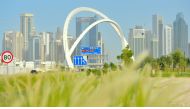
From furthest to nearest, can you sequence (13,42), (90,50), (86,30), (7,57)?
(13,42), (86,30), (90,50), (7,57)

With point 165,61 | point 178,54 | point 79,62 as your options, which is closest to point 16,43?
point 165,61

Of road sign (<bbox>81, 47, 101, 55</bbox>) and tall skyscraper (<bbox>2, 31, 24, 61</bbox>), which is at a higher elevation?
tall skyscraper (<bbox>2, 31, 24, 61</bbox>)

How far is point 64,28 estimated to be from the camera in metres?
77.6

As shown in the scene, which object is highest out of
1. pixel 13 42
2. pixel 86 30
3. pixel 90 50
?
pixel 13 42

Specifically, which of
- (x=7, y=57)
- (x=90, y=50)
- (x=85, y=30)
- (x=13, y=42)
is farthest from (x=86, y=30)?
(x=13, y=42)

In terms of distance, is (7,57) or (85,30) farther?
(85,30)

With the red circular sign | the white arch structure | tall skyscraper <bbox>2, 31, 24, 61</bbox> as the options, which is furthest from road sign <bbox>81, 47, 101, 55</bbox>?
tall skyscraper <bbox>2, 31, 24, 61</bbox>

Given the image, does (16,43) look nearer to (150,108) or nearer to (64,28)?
(64,28)

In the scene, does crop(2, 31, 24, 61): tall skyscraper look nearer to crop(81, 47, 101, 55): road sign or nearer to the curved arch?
the curved arch

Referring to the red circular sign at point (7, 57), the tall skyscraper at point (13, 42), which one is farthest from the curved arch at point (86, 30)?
the tall skyscraper at point (13, 42)

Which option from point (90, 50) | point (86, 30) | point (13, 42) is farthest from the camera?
point (13, 42)

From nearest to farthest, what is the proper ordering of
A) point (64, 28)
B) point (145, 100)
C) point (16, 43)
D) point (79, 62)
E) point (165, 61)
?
point (145, 100) → point (79, 62) → point (64, 28) → point (165, 61) → point (16, 43)

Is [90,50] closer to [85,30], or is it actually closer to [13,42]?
[85,30]

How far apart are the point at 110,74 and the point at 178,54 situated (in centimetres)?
7609
